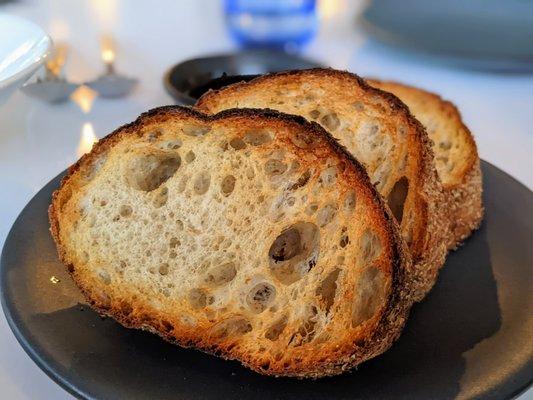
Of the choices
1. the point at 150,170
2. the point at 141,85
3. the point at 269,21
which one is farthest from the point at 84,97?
the point at 150,170

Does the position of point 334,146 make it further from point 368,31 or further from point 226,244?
point 368,31

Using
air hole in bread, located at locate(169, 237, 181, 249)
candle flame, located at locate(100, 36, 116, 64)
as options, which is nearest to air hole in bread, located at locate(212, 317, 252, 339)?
air hole in bread, located at locate(169, 237, 181, 249)

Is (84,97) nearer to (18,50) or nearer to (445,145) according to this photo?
(18,50)

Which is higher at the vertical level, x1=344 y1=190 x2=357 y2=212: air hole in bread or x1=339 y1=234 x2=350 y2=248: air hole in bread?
x1=344 y1=190 x2=357 y2=212: air hole in bread

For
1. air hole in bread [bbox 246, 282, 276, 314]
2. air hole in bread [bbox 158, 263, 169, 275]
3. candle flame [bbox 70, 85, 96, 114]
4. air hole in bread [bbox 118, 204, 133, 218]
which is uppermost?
air hole in bread [bbox 118, 204, 133, 218]

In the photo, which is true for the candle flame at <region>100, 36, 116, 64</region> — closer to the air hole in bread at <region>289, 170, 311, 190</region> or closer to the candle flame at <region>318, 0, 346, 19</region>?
the candle flame at <region>318, 0, 346, 19</region>

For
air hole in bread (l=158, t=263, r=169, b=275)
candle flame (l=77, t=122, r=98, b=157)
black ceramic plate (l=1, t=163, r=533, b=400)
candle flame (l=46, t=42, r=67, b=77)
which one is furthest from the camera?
candle flame (l=46, t=42, r=67, b=77)
